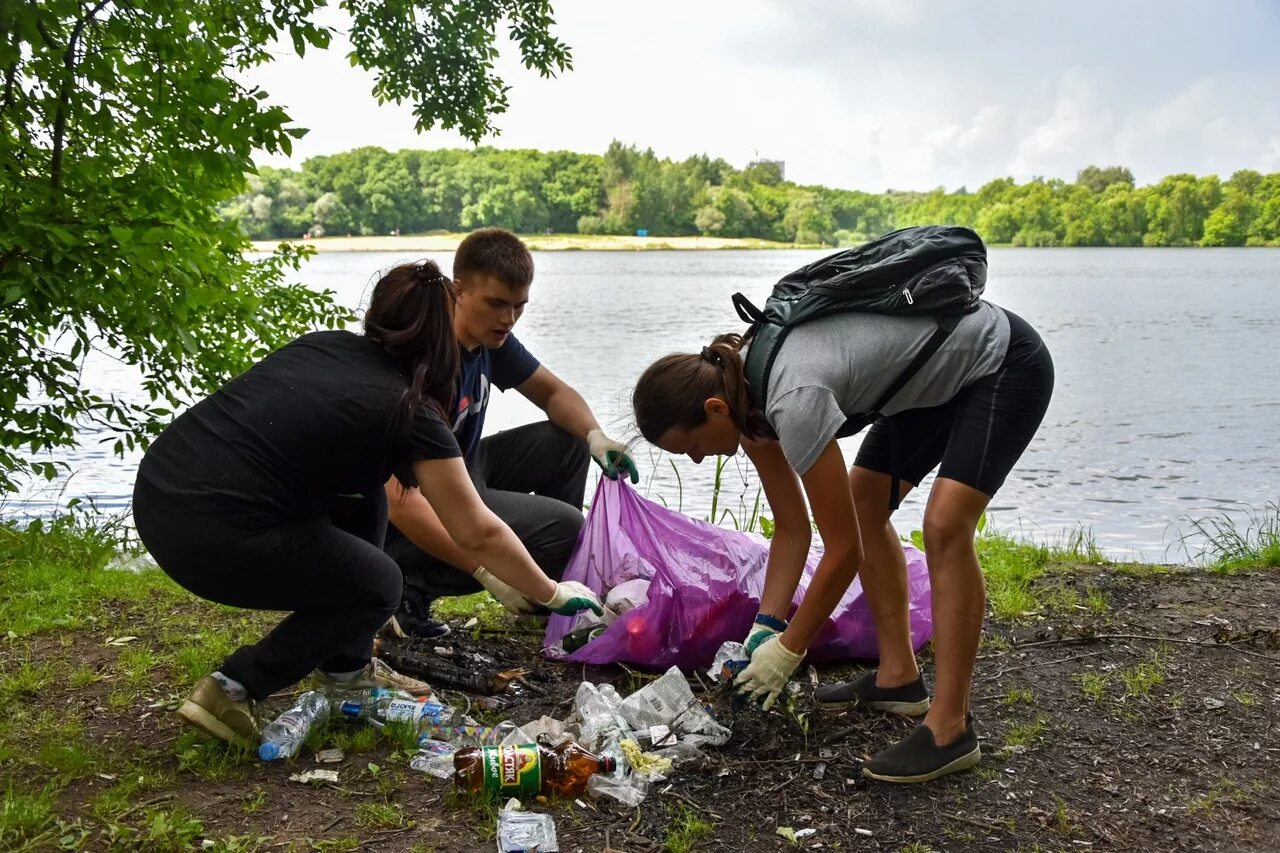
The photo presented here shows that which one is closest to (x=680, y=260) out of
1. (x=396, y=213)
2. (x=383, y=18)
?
(x=396, y=213)

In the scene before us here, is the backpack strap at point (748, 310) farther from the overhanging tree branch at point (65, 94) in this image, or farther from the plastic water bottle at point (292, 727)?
the overhanging tree branch at point (65, 94)

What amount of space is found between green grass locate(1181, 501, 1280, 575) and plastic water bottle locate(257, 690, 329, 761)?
11.4 feet

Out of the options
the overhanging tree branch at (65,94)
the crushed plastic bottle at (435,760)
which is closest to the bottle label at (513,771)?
the crushed plastic bottle at (435,760)

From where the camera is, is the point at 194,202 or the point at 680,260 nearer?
the point at 194,202

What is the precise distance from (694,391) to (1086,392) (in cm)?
1022

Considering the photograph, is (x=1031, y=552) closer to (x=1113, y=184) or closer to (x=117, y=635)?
(x=117, y=635)

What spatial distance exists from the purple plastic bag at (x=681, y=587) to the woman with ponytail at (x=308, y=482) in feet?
2.00

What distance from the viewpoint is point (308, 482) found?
2.28m

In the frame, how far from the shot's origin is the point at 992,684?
2906mm

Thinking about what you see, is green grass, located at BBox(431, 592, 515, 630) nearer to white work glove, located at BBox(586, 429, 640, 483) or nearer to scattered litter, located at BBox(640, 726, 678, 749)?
white work glove, located at BBox(586, 429, 640, 483)

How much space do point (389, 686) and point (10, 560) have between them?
231 centimetres

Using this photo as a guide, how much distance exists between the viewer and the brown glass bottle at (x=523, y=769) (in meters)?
2.23

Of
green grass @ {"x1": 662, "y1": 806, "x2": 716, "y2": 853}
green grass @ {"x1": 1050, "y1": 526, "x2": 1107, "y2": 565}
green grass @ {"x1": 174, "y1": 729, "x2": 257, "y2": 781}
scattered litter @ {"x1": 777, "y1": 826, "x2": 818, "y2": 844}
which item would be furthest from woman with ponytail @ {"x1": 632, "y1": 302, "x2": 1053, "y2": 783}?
green grass @ {"x1": 1050, "y1": 526, "x2": 1107, "y2": 565}

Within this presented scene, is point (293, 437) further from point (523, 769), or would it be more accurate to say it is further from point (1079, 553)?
point (1079, 553)
